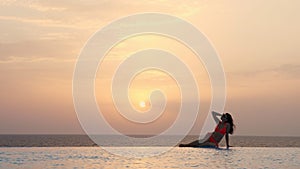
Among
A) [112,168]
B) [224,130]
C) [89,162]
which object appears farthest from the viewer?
[224,130]

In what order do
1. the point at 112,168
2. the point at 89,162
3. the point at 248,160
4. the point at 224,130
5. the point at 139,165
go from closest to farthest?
1. the point at 112,168
2. the point at 139,165
3. the point at 89,162
4. the point at 248,160
5. the point at 224,130

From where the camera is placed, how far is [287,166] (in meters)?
38.2

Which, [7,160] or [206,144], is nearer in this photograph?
[7,160]

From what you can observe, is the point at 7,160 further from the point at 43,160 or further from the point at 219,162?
the point at 219,162

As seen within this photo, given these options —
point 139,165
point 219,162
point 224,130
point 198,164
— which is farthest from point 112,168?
point 224,130

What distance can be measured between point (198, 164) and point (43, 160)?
12.3 m

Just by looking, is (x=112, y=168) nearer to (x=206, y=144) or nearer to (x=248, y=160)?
(x=248, y=160)

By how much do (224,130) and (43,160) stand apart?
27677 mm

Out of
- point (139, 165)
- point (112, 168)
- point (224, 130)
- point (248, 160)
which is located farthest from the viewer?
point (224, 130)

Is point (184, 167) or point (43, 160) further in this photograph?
point (43, 160)

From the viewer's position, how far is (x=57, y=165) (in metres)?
37.6

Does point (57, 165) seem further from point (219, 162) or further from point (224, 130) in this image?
point (224, 130)

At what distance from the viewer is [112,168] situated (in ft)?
116

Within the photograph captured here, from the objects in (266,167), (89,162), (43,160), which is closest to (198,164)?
(266,167)
